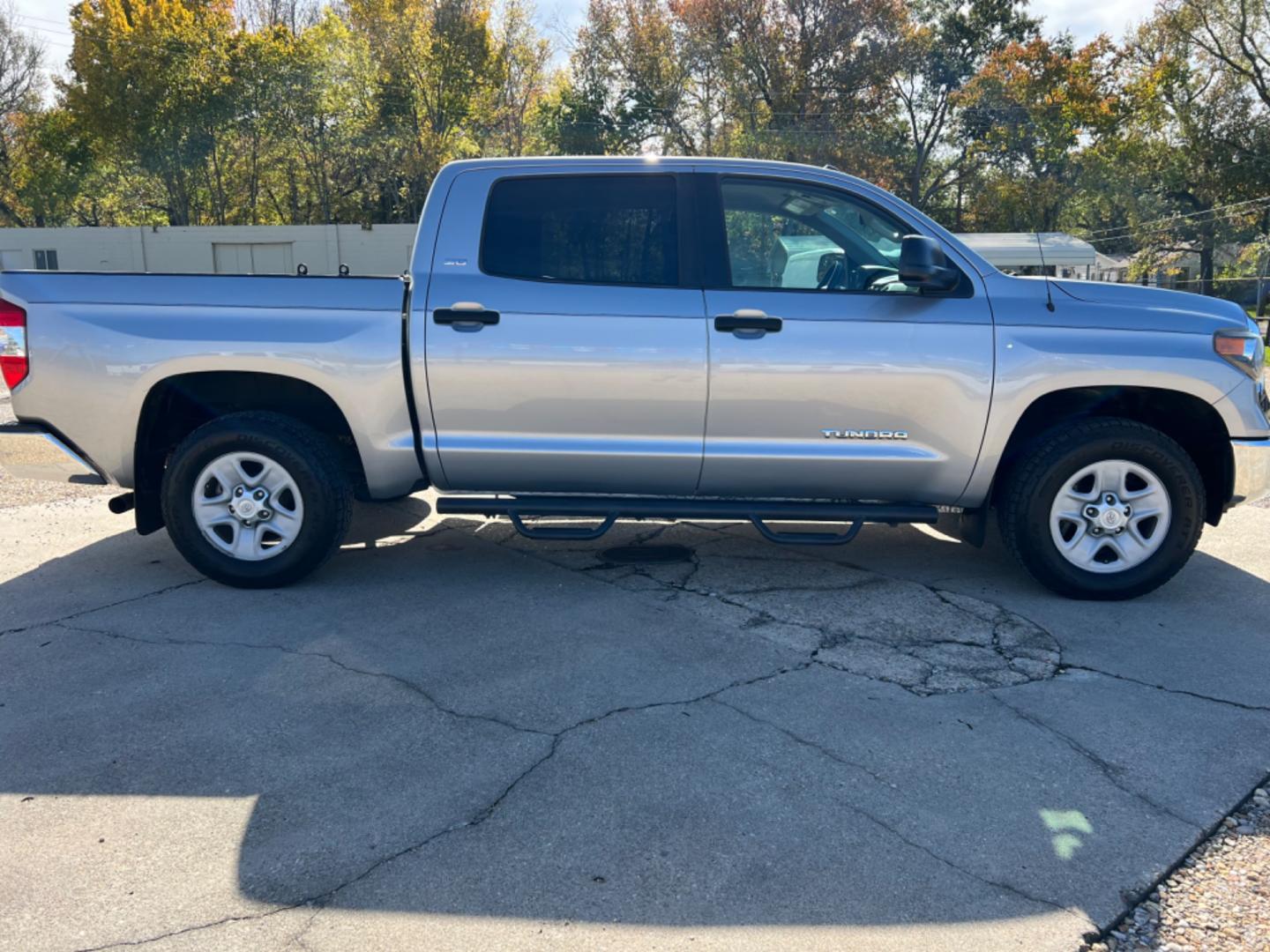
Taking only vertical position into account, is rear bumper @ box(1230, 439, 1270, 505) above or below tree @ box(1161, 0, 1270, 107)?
below

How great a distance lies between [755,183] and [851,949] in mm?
3564

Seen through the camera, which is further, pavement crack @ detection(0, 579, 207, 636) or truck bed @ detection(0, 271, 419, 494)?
truck bed @ detection(0, 271, 419, 494)

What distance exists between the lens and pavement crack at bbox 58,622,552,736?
3602mm

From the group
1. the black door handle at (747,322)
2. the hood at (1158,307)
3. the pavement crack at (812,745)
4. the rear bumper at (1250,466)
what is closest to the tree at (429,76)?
the black door handle at (747,322)

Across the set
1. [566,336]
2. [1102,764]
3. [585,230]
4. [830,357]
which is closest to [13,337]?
[566,336]

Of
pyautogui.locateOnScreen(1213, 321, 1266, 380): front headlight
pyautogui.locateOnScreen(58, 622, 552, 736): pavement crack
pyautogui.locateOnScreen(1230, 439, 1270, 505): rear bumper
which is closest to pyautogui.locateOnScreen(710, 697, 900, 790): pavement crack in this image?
pyautogui.locateOnScreen(58, 622, 552, 736): pavement crack

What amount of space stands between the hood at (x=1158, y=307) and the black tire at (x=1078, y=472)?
490 millimetres

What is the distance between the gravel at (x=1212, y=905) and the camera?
8.12 ft

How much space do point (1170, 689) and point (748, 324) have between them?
2.29m

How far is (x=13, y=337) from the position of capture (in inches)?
187

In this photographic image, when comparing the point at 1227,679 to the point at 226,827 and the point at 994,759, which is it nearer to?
the point at 994,759

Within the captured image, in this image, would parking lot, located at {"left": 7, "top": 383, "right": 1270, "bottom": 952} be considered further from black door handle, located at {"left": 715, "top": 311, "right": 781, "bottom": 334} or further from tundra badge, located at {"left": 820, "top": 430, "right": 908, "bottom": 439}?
black door handle, located at {"left": 715, "top": 311, "right": 781, "bottom": 334}

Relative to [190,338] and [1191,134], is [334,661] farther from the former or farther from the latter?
[1191,134]

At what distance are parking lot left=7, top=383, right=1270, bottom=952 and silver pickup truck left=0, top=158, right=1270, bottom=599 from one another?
446mm
